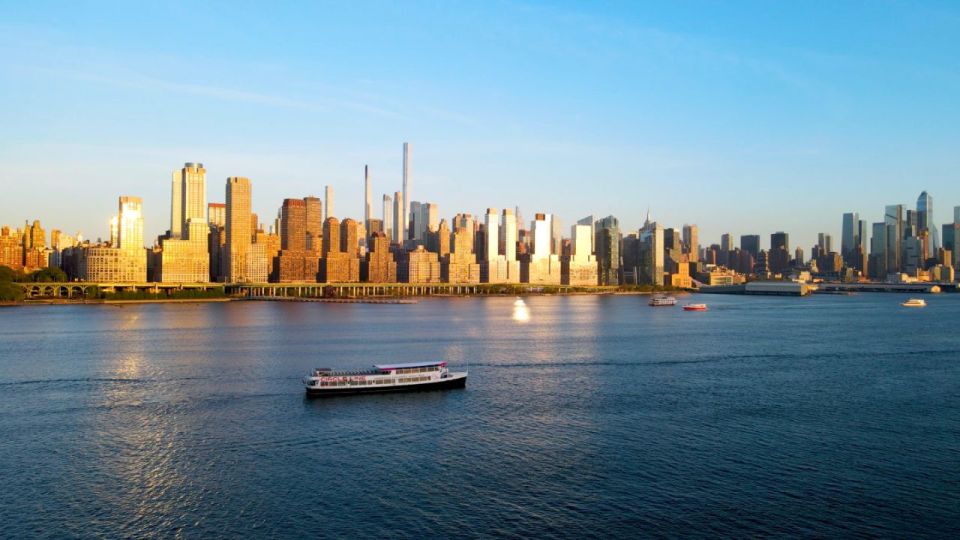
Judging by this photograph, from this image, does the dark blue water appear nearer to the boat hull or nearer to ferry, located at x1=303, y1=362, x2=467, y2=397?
the boat hull

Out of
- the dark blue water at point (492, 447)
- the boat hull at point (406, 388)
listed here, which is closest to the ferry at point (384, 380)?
the boat hull at point (406, 388)

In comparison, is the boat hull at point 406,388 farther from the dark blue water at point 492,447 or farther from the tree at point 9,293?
the tree at point 9,293

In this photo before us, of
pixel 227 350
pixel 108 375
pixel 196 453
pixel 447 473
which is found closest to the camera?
pixel 447 473

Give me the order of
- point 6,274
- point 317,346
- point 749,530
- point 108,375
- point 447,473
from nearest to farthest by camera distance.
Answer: point 749,530, point 447,473, point 108,375, point 317,346, point 6,274

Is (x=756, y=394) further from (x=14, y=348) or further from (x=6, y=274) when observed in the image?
(x=6, y=274)

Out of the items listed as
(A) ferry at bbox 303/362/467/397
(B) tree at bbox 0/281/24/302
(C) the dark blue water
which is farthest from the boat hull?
(B) tree at bbox 0/281/24/302

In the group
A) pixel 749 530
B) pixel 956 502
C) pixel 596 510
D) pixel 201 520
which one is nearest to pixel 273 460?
pixel 201 520
